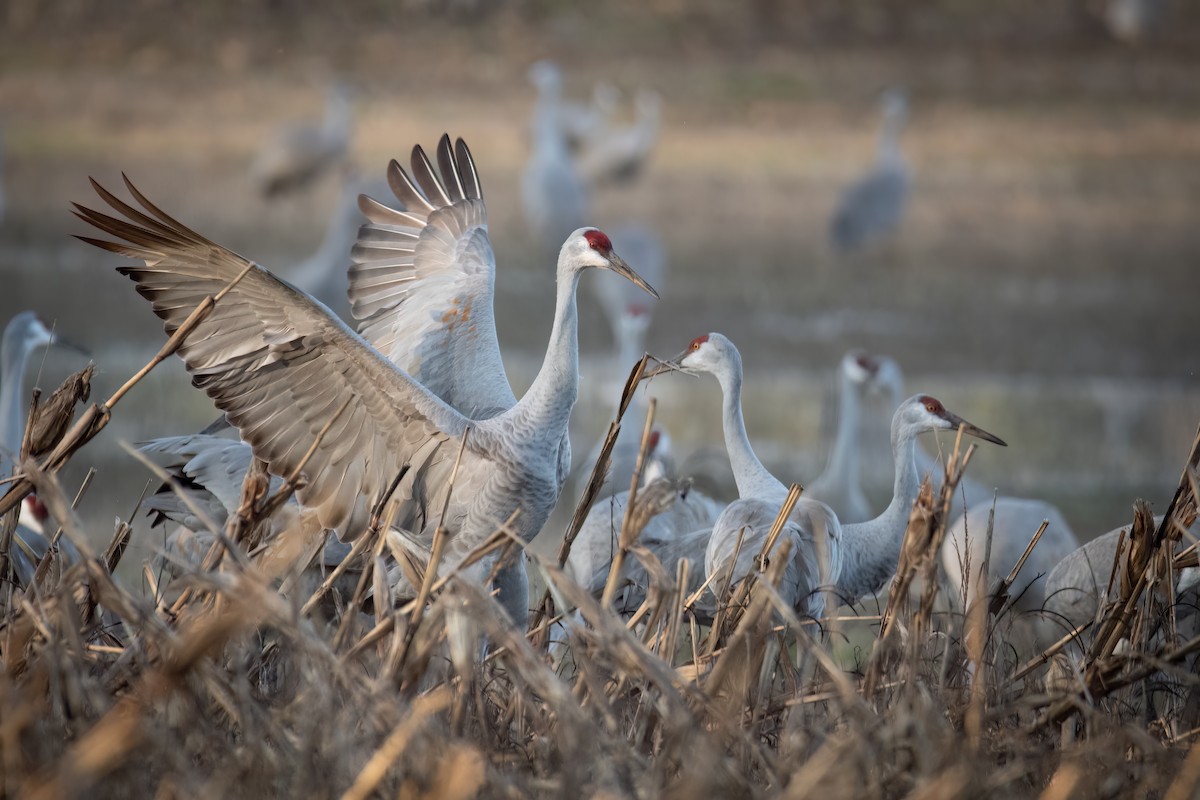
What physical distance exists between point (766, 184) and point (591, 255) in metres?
12.2

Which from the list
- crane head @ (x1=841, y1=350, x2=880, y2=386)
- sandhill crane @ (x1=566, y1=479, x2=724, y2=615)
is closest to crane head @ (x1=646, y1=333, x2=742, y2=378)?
sandhill crane @ (x1=566, y1=479, x2=724, y2=615)

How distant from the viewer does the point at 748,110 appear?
17.7 m

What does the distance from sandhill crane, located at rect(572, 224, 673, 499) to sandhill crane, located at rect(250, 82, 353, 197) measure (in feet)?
7.88

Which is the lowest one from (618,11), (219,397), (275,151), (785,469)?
(785,469)

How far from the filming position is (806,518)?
13.3 feet

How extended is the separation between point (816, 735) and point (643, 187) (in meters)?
13.4

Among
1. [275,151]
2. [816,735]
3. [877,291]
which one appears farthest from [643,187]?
[816,735]

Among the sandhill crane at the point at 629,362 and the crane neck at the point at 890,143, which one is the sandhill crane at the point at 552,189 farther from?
the crane neck at the point at 890,143

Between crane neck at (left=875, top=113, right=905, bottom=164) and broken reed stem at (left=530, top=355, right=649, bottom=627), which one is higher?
crane neck at (left=875, top=113, right=905, bottom=164)

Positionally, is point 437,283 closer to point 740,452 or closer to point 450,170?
point 450,170

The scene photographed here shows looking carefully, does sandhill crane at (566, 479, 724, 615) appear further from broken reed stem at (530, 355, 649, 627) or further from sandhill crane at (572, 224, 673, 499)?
broken reed stem at (530, 355, 649, 627)

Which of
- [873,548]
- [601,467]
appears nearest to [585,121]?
[873,548]

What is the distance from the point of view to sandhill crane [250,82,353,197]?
11.8 metres

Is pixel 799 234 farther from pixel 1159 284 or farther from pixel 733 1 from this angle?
pixel 733 1
